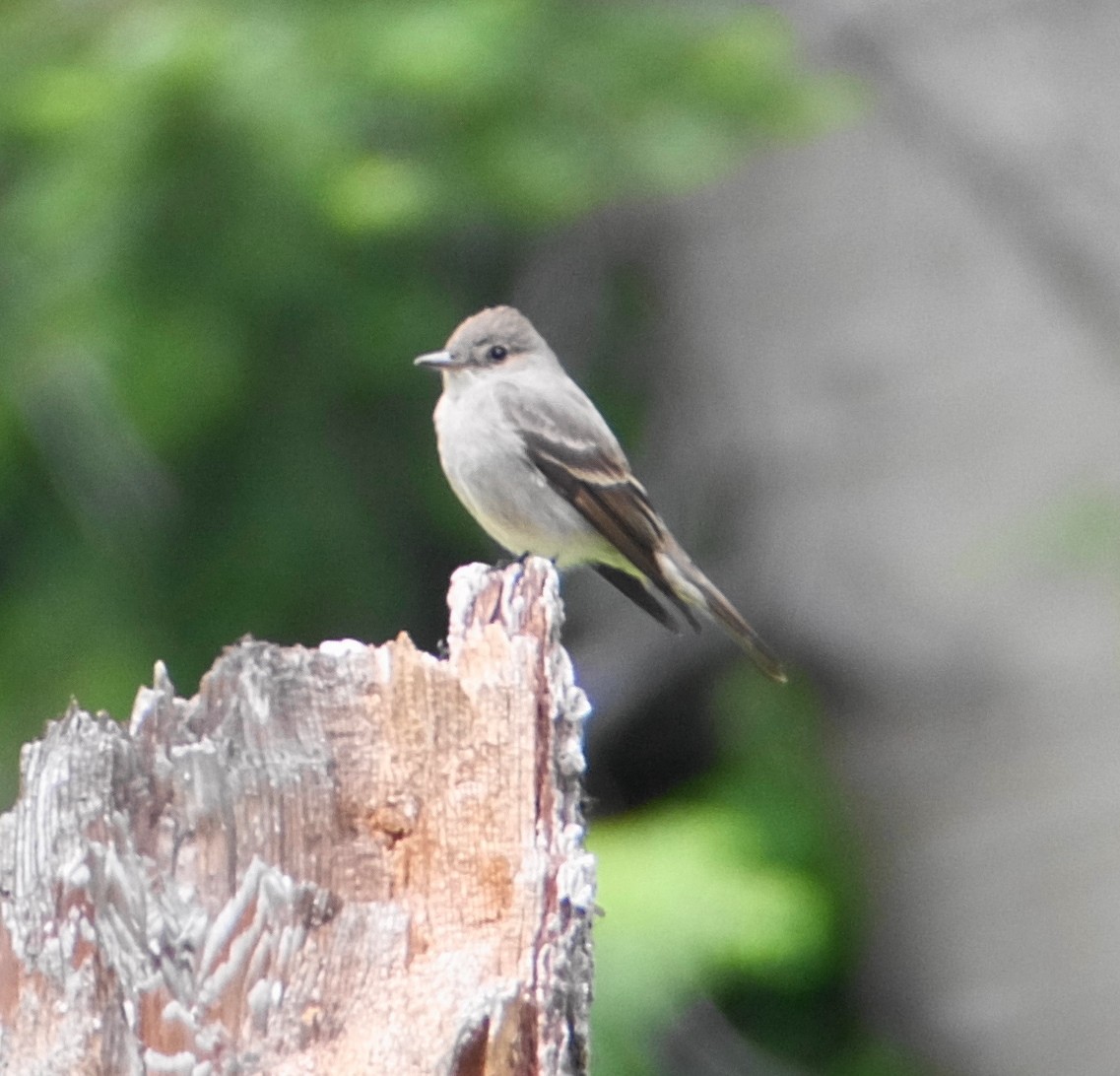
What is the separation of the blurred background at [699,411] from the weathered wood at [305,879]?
241 cm

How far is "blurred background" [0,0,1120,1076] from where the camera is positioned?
18.1ft

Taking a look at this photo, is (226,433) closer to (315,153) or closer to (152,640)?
(152,640)

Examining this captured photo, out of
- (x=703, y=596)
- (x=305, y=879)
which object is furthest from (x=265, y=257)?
(x=305, y=879)

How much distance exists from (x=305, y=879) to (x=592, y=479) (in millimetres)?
2964

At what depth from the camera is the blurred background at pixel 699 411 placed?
5.50 metres

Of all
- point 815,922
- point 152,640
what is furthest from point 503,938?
point 152,640

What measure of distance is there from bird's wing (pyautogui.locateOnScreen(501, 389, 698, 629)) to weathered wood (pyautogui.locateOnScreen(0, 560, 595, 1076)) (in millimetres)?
2597

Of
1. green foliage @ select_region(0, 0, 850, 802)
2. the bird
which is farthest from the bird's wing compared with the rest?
green foliage @ select_region(0, 0, 850, 802)

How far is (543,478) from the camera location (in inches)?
211

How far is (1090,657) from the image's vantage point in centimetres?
677

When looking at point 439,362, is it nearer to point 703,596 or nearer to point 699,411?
point 703,596

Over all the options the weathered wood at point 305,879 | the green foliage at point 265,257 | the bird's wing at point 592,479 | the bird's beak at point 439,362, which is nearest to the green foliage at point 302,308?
the green foliage at point 265,257

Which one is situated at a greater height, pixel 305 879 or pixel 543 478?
pixel 543 478

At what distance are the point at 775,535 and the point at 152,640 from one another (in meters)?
2.31
